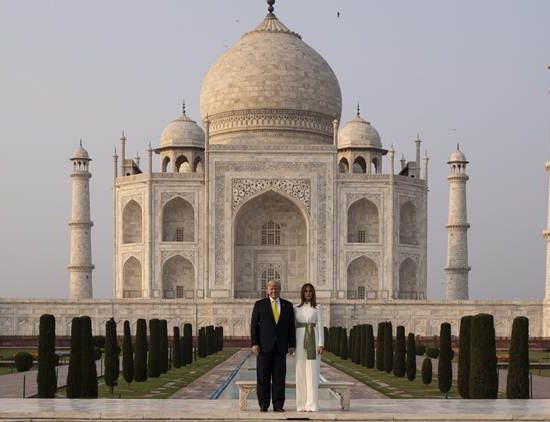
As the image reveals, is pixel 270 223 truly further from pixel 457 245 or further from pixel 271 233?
pixel 457 245

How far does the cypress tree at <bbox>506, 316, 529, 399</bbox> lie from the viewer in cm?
1137

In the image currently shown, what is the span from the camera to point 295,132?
120 ft

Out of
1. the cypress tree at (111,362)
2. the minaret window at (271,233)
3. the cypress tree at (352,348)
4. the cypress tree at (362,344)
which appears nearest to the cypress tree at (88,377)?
the cypress tree at (111,362)

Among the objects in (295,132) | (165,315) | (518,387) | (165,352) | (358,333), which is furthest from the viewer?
(295,132)

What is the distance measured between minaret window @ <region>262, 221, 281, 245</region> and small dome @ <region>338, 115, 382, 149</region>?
12.5 feet

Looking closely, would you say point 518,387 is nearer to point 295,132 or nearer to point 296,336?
point 296,336

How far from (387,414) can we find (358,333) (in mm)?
12886

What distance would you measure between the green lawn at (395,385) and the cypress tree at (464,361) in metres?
0.60

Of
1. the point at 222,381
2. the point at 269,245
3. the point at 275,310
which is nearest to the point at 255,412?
the point at 275,310

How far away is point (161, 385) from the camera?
48.1 feet

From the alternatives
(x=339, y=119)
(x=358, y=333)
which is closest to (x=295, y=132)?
(x=339, y=119)

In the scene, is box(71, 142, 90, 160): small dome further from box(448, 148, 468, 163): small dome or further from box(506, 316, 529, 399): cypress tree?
box(506, 316, 529, 399): cypress tree

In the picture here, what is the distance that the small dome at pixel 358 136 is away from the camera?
36.4 meters

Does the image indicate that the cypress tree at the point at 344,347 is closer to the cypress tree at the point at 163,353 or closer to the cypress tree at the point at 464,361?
the cypress tree at the point at 163,353
